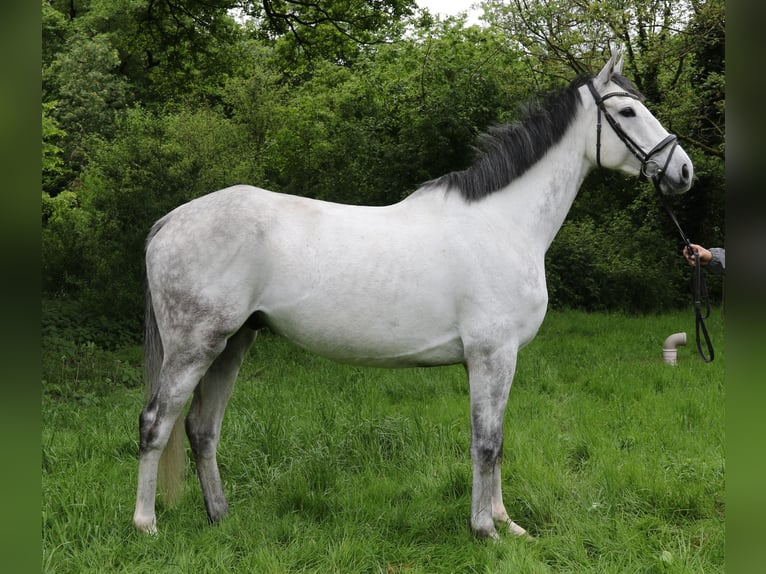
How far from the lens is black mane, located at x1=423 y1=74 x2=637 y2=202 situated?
356 cm

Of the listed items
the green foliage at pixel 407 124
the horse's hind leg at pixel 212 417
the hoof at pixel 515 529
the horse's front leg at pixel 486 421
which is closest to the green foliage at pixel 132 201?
the green foliage at pixel 407 124

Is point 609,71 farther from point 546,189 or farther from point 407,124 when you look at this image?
point 407,124

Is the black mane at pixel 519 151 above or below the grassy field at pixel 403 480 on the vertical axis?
above

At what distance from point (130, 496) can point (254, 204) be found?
79.4 inches

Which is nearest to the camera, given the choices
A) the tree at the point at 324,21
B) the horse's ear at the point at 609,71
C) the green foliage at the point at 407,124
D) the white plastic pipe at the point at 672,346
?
the horse's ear at the point at 609,71

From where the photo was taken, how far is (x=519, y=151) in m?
3.59

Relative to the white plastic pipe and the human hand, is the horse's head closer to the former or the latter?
the human hand

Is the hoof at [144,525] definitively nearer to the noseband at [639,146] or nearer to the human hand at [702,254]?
the human hand at [702,254]

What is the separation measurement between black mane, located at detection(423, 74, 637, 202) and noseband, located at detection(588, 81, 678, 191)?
137 millimetres

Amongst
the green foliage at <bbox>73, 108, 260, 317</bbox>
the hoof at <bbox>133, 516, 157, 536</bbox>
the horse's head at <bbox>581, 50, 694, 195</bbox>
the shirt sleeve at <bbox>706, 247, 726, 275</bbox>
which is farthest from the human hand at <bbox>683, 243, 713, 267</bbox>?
the green foliage at <bbox>73, 108, 260, 317</bbox>

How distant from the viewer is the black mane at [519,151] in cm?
356

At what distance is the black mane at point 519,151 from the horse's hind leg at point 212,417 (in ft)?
5.26

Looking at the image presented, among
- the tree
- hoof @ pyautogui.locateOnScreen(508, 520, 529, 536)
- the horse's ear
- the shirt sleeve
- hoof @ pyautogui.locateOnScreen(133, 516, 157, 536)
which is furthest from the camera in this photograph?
the tree
